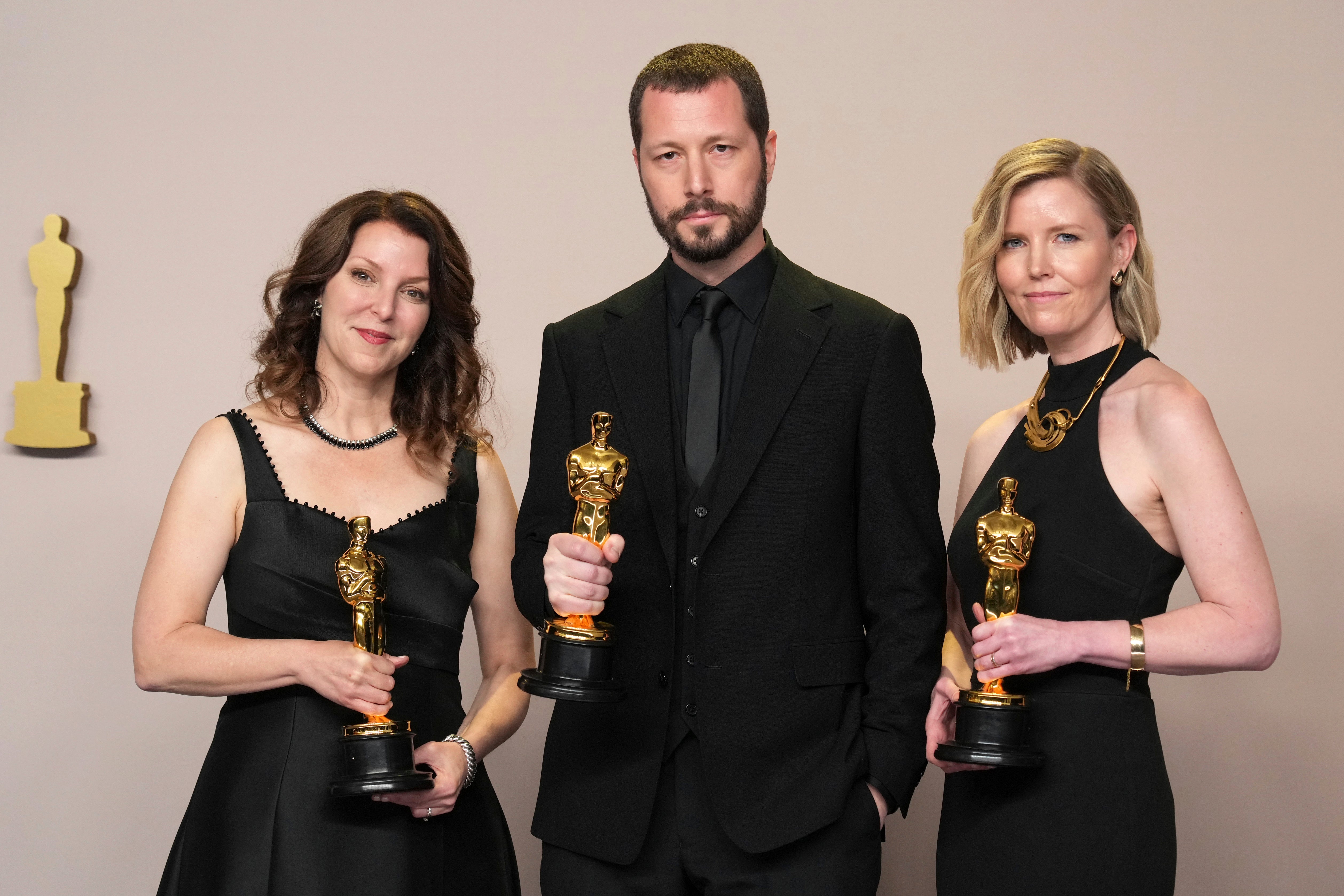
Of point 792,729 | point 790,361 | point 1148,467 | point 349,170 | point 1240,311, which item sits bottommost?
point 792,729

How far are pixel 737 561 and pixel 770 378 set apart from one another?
387 millimetres

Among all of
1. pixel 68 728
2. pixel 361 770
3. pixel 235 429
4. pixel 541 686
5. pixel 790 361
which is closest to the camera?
pixel 541 686

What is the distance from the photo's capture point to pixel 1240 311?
182 inches

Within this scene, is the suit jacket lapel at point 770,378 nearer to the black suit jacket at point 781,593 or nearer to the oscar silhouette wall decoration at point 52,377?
the black suit jacket at point 781,593

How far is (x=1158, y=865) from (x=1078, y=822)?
180 millimetres

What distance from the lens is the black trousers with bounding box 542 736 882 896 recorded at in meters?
2.35

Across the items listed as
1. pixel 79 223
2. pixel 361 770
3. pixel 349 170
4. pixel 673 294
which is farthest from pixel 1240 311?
pixel 79 223

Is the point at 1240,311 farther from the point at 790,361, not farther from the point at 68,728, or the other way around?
the point at 68,728

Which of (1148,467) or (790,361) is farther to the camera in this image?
(790,361)

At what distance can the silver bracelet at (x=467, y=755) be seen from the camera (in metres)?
2.65

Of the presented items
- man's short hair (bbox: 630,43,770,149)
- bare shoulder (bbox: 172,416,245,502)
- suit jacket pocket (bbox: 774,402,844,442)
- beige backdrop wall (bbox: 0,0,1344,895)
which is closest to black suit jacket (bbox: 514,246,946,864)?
suit jacket pocket (bbox: 774,402,844,442)

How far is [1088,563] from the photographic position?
2389 mm

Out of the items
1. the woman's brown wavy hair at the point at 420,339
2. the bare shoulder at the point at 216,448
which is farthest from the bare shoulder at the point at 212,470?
the woman's brown wavy hair at the point at 420,339

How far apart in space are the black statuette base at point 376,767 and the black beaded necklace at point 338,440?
29.0 inches
